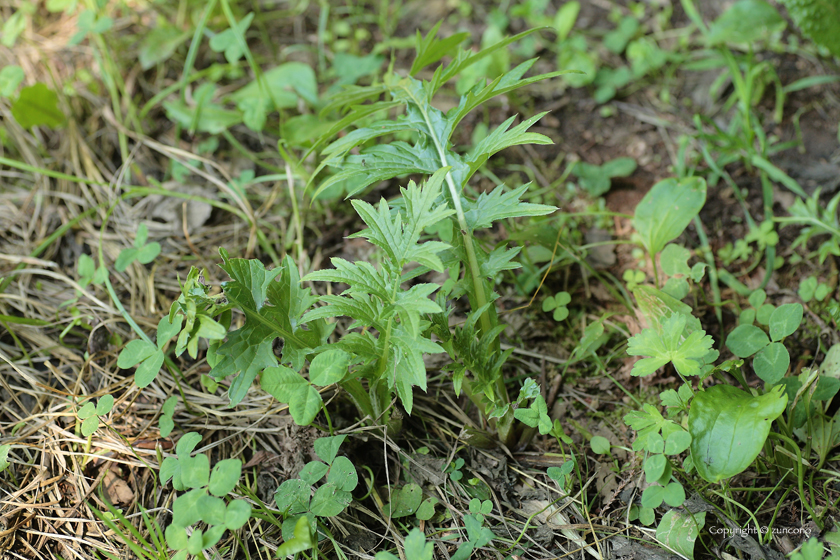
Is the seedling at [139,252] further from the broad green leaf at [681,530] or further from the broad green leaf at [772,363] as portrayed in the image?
the broad green leaf at [772,363]

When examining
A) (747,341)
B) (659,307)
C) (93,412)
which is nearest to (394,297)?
(659,307)

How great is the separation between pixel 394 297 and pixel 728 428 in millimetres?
985

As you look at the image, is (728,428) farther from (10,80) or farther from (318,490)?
(10,80)

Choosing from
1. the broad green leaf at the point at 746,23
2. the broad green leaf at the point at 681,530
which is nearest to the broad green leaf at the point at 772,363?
the broad green leaf at the point at 681,530

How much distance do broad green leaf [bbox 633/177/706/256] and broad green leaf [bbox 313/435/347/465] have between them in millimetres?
1375

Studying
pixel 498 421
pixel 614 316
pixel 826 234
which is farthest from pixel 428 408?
pixel 826 234

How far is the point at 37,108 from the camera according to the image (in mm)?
2676

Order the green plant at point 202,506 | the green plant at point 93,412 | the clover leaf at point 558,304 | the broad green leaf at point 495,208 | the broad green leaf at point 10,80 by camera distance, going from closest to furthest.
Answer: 1. the green plant at point 202,506
2. the broad green leaf at point 495,208
3. the green plant at point 93,412
4. the clover leaf at point 558,304
5. the broad green leaf at point 10,80

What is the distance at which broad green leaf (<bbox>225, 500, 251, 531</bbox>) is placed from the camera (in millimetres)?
1459

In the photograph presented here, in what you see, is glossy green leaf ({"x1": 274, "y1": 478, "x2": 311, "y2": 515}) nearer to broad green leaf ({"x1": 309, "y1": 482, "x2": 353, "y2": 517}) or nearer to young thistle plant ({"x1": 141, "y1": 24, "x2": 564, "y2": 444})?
broad green leaf ({"x1": 309, "y1": 482, "x2": 353, "y2": 517})

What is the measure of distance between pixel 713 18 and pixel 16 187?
12.3ft

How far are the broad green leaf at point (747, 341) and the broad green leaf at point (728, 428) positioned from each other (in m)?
0.24

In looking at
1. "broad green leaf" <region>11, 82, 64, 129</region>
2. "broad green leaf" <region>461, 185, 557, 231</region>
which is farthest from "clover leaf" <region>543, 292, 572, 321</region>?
"broad green leaf" <region>11, 82, 64, 129</region>

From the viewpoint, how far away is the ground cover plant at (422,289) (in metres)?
1.63
